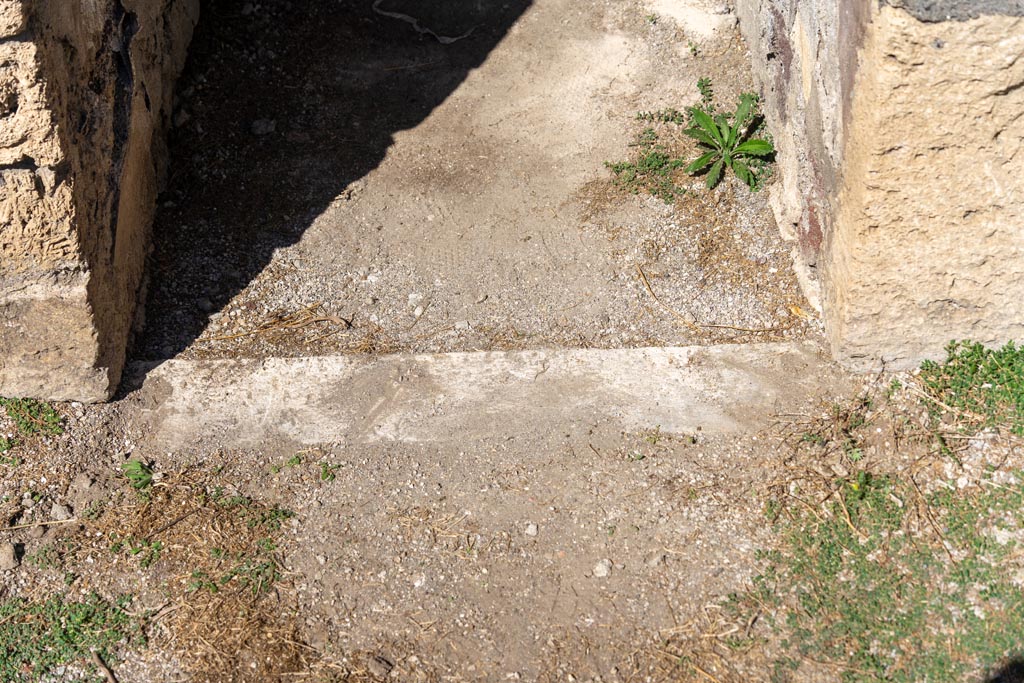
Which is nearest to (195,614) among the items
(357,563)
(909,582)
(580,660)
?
(357,563)

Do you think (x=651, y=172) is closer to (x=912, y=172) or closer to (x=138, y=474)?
(x=912, y=172)

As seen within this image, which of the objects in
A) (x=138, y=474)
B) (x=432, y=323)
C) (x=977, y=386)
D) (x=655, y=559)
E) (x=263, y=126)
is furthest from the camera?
(x=263, y=126)

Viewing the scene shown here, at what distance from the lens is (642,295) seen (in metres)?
4.40

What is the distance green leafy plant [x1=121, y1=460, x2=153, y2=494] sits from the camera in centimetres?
365

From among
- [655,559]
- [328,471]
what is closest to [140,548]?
[328,471]

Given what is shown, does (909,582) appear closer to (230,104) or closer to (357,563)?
(357,563)

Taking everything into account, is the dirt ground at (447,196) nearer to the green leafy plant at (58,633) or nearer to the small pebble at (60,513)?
the small pebble at (60,513)

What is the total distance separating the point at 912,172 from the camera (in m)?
3.52

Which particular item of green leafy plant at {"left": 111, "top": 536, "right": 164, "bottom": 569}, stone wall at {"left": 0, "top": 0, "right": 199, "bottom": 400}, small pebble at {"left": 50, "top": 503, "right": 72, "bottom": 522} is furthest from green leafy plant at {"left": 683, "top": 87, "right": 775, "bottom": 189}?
small pebble at {"left": 50, "top": 503, "right": 72, "bottom": 522}

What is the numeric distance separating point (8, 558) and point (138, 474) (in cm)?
49

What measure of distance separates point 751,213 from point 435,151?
158 cm

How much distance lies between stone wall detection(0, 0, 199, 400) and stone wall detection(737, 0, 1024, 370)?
2.70 metres

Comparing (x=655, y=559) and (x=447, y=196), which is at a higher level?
(x=447, y=196)

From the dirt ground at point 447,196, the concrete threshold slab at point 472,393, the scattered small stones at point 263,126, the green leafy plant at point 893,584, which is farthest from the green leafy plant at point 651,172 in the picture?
the green leafy plant at point 893,584
